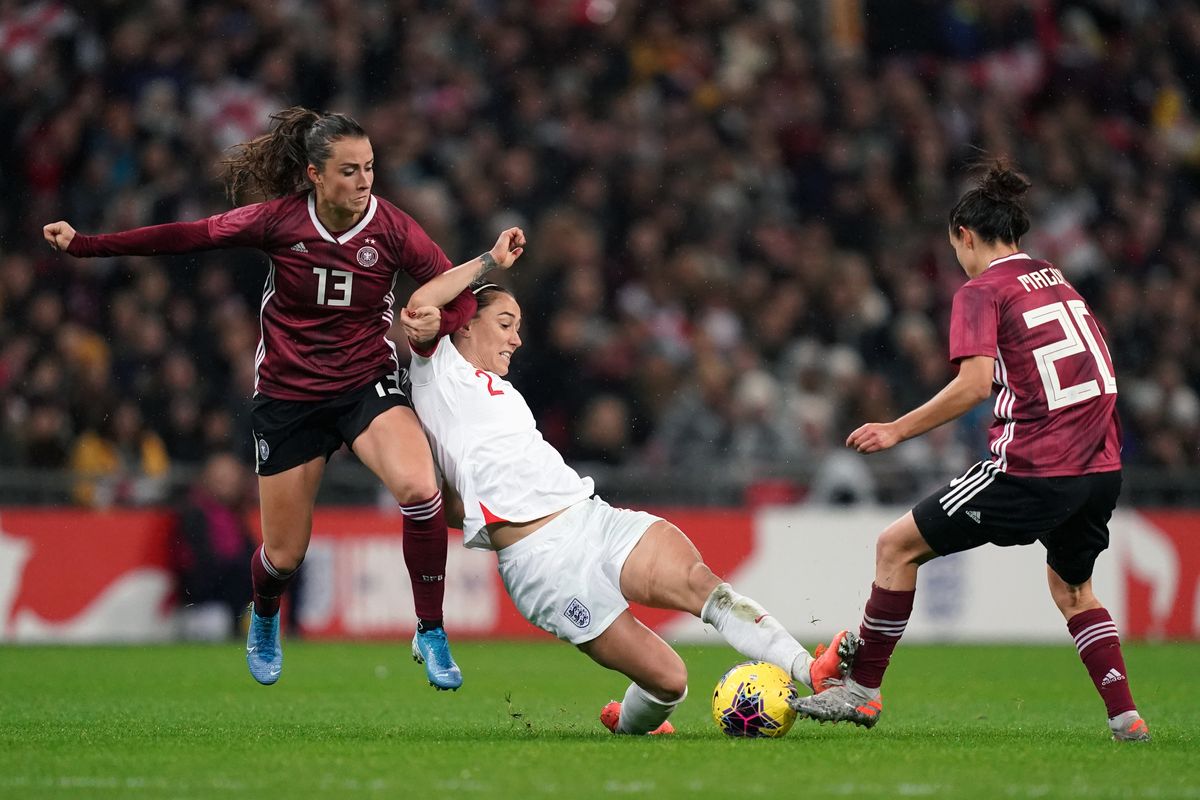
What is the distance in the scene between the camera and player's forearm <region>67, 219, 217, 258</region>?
22.8 feet

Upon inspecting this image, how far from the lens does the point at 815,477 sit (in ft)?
46.0

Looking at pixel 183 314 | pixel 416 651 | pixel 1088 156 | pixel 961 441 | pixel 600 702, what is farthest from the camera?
pixel 1088 156

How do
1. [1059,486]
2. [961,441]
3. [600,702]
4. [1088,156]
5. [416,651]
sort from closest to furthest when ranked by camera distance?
[1059,486] → [416,651] → [600,702] → [961,441] → [1088,156]

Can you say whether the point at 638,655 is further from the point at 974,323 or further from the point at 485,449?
the point at 974,323

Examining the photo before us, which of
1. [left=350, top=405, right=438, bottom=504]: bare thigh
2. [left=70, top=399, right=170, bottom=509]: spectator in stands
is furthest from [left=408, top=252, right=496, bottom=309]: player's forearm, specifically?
[left=70, top=399, right=170, bottom=509]: spectator in stands

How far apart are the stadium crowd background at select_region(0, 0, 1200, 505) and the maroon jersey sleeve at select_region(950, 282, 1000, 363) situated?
23.4ft

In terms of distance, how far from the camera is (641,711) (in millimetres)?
6777

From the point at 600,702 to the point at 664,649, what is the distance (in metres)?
2.33

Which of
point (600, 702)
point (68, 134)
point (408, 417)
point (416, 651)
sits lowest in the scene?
point (600, 702)

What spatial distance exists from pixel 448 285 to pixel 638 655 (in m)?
1.71

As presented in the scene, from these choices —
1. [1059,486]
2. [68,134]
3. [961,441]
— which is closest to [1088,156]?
[961,441]

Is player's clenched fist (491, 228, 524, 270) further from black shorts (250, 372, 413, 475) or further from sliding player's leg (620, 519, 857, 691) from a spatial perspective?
sliding player's leg (620, 519, 857, 691)

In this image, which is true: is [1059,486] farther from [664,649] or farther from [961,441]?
[961,441]

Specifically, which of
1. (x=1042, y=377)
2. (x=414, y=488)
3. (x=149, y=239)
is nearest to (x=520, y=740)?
(x=414, y=488)
